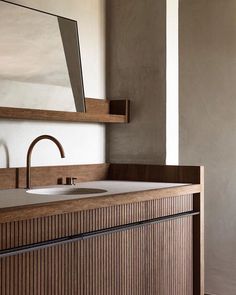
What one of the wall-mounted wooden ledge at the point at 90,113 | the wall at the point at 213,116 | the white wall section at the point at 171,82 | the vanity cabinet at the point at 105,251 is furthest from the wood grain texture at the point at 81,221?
the wall at the point at 213,116

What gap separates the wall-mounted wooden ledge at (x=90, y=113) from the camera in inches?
98.6

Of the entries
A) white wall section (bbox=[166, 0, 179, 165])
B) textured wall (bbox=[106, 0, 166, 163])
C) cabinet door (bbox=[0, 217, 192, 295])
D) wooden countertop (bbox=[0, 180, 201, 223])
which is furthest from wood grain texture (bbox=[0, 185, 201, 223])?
textured wall (bbox=[106, 0, 166, 163])

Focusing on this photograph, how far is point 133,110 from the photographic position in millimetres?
3172

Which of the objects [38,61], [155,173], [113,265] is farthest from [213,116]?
[113,265]

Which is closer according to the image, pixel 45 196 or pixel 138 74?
pixel 45 196

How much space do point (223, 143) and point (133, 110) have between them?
1028mm

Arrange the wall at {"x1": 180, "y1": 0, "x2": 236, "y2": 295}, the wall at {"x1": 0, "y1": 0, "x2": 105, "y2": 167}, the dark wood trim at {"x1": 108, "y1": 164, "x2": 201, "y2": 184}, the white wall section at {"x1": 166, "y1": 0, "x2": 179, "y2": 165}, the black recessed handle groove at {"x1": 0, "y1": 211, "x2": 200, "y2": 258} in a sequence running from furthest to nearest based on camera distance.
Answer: the wall at {"x1": 180, "y1": 0, "x2": 236, "y2": 295} < the white wall section at {"x1": 166, "y1": 0, "x2": 179, "y2": 165} < the dark wood trim at {"x1": 108, "y1": 164, "x2": 201, "y2": 184} < the wall at {"x1": 0, "y1": 0, "x2": 105, "y2": 167} < the black recessed handle groove at {"x1": 0, "y1": 211, "x2": 200, "y2": 258}

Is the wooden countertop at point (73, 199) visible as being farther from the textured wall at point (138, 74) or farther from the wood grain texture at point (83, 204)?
the textured wall at point (138, 74)

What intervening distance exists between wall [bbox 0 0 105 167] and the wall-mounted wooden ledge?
0.09 m

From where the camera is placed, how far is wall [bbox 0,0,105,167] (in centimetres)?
265

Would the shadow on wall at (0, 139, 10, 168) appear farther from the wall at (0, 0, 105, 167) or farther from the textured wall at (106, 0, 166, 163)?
the textured wall at (106, 0, 166, 163)

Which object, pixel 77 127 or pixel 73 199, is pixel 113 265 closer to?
pixel 73 199

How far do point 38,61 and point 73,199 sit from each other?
37.5 inches

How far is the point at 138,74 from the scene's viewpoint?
3141 mm
